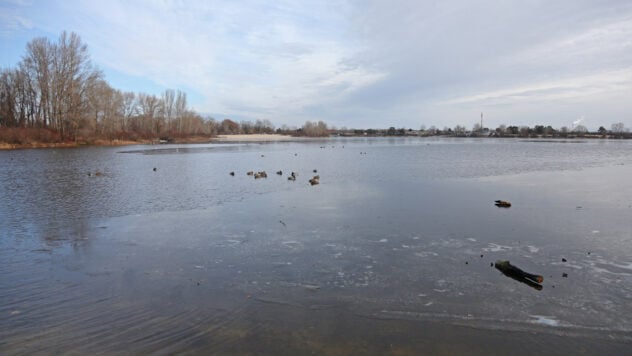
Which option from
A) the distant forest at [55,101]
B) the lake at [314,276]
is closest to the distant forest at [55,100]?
the distant forest at [55,101]

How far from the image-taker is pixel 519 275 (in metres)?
6.49

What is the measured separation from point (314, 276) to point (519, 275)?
3553 millimetres

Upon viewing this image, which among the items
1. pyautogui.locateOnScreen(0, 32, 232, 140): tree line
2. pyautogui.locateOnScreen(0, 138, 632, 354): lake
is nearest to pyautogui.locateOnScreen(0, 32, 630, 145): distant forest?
pyautogui.locateOnScreen(0, 32, 232, 140): tree line

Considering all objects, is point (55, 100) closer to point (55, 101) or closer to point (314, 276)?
point (55, 101)

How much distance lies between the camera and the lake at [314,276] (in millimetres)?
4602

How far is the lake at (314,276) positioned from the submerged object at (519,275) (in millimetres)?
190

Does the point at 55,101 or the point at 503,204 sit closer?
the point at 503,204

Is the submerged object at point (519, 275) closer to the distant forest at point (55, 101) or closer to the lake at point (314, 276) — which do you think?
the lake at point (314, 276)

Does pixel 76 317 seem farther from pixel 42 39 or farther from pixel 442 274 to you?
pixel 42 39

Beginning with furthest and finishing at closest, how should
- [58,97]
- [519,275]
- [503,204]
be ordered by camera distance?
[58,97] → [503,204] → [519,275]

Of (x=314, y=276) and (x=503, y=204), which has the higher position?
(x=503, y=204)

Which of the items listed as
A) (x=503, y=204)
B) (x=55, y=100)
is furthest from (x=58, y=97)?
(x=503, y=204)

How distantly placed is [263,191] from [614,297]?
1250cm

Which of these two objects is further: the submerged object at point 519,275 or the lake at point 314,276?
the submerged object at point 519,275
